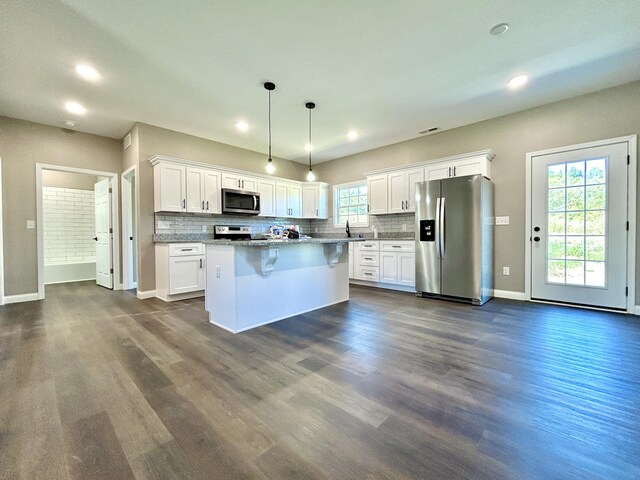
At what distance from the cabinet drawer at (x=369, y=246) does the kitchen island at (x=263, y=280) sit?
165 centimetres

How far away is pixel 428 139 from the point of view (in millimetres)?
5016

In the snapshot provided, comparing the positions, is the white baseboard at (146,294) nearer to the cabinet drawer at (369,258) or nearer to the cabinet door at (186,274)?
the cabinet door at (186,274)

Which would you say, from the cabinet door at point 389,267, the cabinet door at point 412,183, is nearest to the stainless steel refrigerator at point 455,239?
the cabinet door at point 412,183

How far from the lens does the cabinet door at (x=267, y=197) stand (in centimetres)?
573

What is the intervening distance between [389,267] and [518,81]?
10.4 ft

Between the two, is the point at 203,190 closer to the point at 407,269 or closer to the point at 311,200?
the point at 311,200

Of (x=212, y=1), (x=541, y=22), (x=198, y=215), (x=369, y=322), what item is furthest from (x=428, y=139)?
(x=198, y=215)

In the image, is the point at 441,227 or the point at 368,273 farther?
the point at 368,273

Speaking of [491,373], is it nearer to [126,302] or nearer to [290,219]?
[126,302]

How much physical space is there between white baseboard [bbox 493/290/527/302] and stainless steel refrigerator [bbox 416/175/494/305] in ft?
0.52

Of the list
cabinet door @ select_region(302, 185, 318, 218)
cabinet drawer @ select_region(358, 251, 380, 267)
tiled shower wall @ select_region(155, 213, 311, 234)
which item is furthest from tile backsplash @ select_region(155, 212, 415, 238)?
cabinet drawer @ select_region(358, 251, 380, 267)

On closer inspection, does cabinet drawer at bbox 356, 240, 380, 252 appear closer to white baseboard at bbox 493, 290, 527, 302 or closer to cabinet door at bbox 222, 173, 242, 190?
white baseboard at bbox 493, 290, 527, 302

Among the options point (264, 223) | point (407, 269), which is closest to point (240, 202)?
point (264, 223)

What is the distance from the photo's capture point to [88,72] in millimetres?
3014
